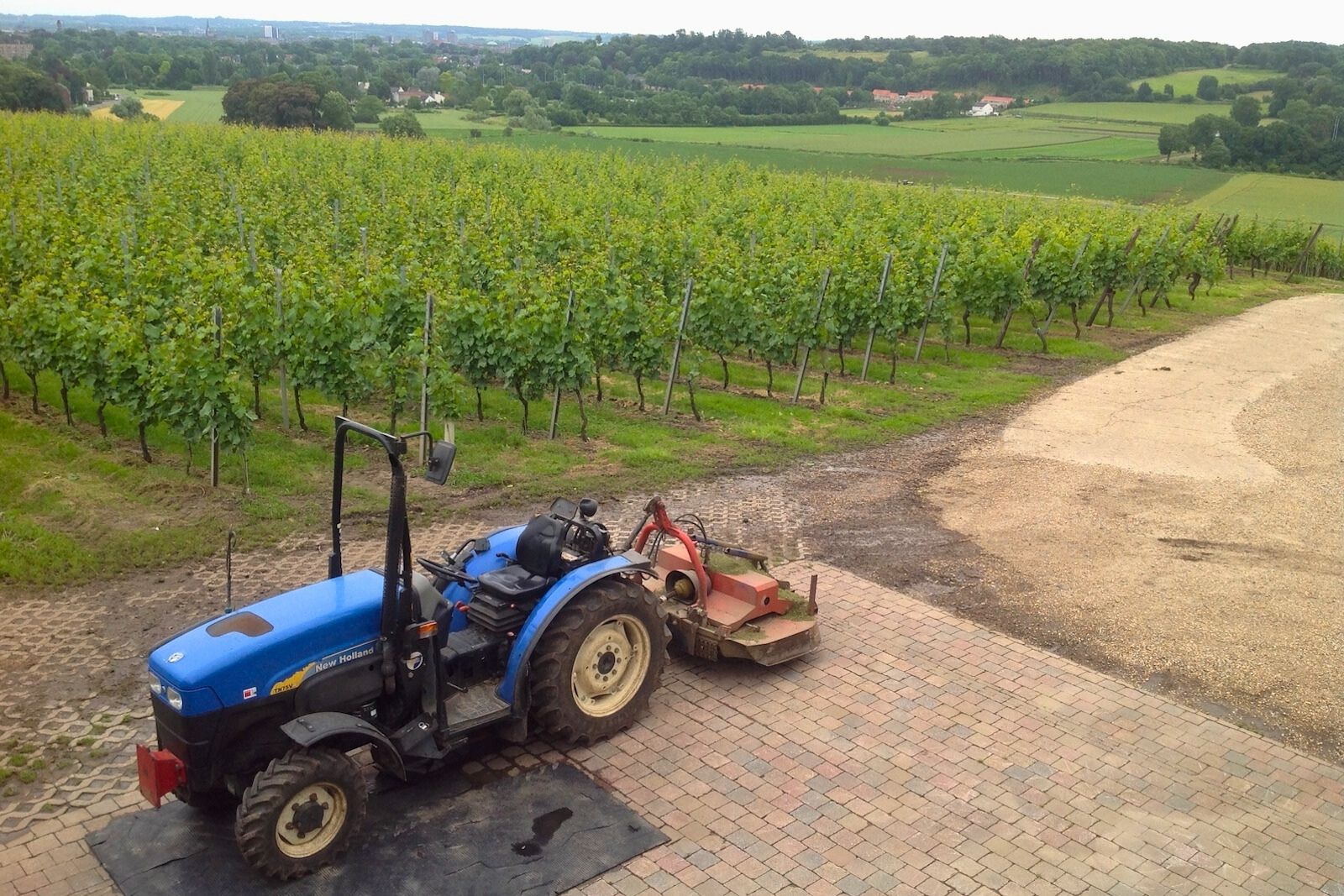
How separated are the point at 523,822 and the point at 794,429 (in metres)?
9.04

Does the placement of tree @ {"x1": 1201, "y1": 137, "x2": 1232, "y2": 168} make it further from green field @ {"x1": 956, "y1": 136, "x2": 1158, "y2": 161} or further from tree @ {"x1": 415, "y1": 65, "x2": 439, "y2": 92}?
tree @ {"x1": 415, "y1": 65, "x2": 439, "y2": 92}

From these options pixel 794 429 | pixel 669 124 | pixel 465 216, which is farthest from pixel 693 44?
pixel 794 429

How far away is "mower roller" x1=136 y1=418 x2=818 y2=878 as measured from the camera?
18.5 ft

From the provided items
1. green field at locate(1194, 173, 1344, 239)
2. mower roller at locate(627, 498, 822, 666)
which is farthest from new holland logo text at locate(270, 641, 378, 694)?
green field at locate(1194, 173, 1344, 239)

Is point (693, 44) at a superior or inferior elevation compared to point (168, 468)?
superior

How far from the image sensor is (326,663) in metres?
5.93

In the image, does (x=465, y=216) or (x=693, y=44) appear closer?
(x=465, y=216)

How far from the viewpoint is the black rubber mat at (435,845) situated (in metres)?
5.74

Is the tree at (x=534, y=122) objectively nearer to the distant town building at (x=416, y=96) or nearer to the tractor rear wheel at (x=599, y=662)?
the distant town building at (x=416, y=96)

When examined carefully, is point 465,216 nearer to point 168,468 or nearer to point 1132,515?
point 168,468

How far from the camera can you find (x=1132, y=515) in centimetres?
1212

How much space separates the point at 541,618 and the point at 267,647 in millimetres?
1609

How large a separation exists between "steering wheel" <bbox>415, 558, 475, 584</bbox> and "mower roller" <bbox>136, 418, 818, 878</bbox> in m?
0.01

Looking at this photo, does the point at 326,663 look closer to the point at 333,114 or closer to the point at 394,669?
the point at 394,669
